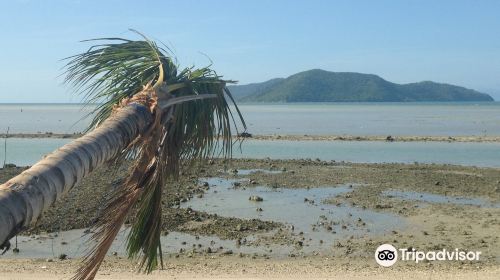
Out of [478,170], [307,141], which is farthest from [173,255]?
[307,141]

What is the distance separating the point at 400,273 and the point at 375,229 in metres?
4.67

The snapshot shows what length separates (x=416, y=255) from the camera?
1314 cm

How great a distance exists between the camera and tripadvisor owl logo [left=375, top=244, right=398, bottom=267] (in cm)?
1270

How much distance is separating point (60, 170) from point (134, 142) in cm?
107

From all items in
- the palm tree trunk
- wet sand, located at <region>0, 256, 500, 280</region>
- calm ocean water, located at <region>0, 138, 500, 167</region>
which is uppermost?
the palm tree trunk

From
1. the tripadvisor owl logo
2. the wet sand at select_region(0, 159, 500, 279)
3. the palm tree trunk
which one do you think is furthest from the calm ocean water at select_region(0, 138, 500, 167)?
the palm tree trunk

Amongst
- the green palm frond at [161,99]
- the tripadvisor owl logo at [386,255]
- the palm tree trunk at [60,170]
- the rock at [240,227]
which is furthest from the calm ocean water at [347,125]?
the rock at [240,227]

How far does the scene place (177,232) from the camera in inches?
611

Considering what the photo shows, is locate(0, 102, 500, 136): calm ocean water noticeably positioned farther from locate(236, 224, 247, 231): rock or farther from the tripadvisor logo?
locate(236, 224, 247, 231): rock

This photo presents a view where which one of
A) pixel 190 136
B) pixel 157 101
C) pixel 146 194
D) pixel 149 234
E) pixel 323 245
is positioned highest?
pixel 157 101

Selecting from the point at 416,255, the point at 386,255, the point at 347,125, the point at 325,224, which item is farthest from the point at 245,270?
the point at 347,125

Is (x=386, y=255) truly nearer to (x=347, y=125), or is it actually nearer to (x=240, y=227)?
(x=240, y=227)

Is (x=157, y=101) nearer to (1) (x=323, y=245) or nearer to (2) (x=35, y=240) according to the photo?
(1) (x=323, y=245)

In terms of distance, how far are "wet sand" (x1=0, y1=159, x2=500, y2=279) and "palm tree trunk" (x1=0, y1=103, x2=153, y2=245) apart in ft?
1.85
